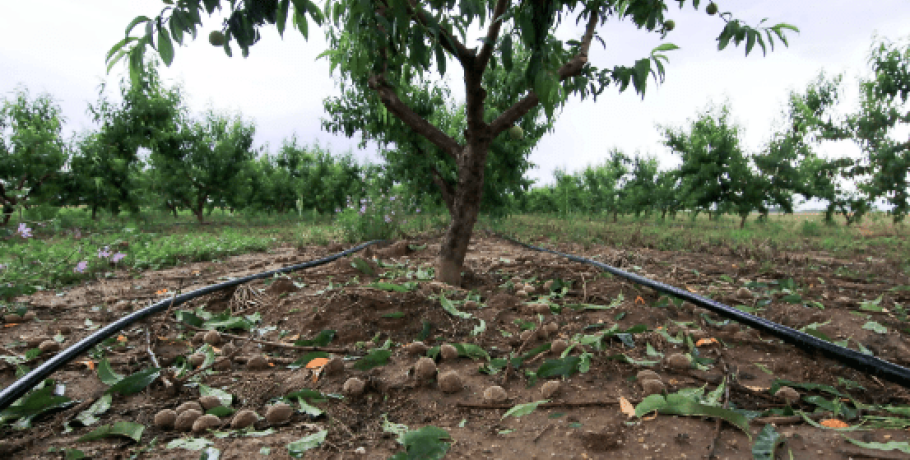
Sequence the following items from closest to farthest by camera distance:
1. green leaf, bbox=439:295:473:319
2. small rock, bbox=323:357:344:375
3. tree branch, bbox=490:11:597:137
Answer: small rock, bbox=323:357:344:375, green leaf, bbox=439:295:473:319, tree branch, bbox=490:11:597:137

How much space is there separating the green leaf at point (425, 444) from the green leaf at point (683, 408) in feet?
1.90

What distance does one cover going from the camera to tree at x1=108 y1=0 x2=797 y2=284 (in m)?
1.51

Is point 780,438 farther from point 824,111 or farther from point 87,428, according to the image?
point 824,111

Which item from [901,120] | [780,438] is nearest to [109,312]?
[780,438]

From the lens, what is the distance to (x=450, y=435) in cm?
130

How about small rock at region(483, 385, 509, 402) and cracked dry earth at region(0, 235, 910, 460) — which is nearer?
cracked dry earth at region(0, 235, 910, 460)

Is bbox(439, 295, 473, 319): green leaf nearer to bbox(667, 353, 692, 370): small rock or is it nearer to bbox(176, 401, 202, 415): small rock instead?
bbox(667, 353, 692, 370): small rock

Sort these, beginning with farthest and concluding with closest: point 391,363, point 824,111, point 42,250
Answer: point 824,111 → point 42,250 → point 391,363

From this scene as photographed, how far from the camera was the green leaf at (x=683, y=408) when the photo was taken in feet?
4.07

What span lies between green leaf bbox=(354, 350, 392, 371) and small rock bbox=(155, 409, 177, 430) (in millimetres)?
616

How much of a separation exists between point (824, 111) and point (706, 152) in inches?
246

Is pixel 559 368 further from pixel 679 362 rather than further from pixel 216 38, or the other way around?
pixel 216 38

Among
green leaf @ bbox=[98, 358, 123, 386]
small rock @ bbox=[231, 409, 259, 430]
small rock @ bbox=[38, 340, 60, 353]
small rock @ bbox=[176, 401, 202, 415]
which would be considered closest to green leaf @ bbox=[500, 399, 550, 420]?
small rock @ bbox=[231, 409, 259, 430]

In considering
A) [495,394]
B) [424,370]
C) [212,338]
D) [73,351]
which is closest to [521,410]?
[495,394]
